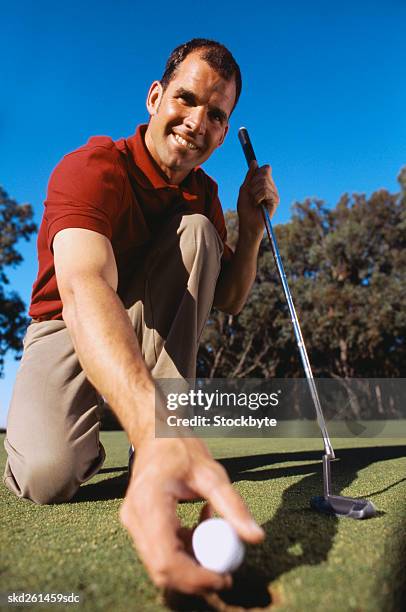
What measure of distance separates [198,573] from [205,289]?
190cm

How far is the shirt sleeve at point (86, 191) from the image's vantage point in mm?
1909

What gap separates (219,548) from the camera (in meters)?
1.12

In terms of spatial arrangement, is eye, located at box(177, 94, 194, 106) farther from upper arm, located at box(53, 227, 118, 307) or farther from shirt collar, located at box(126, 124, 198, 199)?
upper arm, located at box(53, 227, 118, 307)

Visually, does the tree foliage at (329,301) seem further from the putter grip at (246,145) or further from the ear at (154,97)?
the ear at (154,97)

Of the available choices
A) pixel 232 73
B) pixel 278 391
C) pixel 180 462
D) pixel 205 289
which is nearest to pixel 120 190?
pixel 205 289

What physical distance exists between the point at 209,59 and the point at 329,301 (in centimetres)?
1874

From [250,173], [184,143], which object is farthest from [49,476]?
[250,173]

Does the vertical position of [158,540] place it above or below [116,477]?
below

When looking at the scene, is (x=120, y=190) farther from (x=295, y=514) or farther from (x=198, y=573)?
(x=198, y=573)

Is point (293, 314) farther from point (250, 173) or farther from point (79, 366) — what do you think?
point (79, 366)

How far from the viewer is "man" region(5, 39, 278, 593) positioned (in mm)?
2020

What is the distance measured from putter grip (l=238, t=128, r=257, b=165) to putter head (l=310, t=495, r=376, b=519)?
84.8 inches

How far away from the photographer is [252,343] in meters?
22.7

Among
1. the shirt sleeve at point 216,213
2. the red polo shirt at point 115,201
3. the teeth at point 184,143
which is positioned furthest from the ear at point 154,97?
the shirt sleeve at point 216,213
